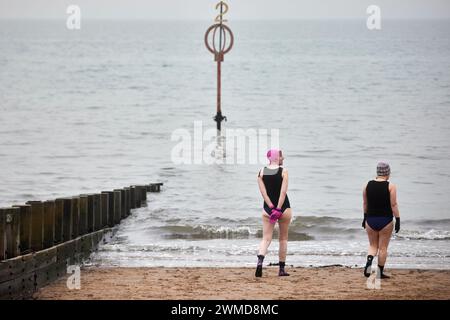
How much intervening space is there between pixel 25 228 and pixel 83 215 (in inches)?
147

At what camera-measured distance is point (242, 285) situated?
569 inches

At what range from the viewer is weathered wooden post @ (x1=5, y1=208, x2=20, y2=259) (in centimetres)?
1301

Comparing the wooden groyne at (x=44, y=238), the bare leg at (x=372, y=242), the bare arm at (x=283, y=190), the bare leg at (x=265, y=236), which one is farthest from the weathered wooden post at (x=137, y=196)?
the bare leg at (x=372, y=242)

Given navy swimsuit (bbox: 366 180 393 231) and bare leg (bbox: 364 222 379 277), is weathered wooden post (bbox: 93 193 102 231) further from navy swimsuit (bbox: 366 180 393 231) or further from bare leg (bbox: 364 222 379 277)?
navy swimsuit (bbox: 366 180 393 231)

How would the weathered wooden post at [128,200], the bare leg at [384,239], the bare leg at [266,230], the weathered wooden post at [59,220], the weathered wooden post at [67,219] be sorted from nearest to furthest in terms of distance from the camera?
1. the bare leg at [384,239]
2. the bare leg at [266,230]
3. the weathered wooden post at [59,220]
4. the weathered wooden post at [67,219]
5. the weathered wooden post at [128,200]

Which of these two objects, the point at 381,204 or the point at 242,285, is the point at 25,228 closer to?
the point at 242,285

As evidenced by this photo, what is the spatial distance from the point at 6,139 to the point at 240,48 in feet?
375

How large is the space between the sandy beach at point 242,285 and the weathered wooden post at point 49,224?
1.87ft

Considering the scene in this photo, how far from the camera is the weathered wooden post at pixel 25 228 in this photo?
532 inches

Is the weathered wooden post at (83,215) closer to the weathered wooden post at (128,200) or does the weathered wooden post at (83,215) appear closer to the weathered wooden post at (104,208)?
the weathered wooden post at (104,208)

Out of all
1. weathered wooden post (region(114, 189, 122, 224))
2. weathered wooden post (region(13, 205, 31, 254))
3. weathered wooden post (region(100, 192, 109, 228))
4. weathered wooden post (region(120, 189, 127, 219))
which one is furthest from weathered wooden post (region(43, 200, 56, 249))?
weathered wooden post (region(120, 189, 127, 219))

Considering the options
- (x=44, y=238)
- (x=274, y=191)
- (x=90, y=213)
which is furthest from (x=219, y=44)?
(x=44, y=238)
